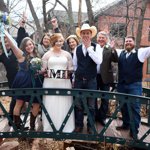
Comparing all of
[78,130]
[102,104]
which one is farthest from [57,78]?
[102,104]

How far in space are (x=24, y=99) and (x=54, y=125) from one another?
677mm

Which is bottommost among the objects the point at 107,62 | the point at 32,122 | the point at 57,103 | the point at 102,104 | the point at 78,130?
the point at 78,130

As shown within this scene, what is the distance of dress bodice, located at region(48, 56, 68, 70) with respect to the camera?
5020 mm

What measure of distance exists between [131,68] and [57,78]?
1254 mm

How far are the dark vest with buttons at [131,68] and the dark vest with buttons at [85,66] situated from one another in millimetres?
557

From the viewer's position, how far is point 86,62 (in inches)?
193

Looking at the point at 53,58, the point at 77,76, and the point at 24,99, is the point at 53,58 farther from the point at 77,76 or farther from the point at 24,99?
the point at 24,99

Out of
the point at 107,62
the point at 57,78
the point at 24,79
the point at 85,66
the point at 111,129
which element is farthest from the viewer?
the point at 111,129

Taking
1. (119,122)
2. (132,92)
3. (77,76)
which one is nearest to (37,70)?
(77,76)

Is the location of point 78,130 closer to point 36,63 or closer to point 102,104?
point 102,104

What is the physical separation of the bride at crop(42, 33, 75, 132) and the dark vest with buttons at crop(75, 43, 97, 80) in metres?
0.21

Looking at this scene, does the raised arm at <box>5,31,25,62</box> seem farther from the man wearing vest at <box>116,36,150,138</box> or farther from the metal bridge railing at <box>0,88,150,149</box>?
the man wearing vest at <box>116,36,150,138</box>

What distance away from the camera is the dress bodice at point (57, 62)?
16.5 ft

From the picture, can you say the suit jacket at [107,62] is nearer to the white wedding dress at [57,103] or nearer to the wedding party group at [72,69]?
the wedding party group at [72,69]
